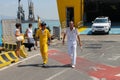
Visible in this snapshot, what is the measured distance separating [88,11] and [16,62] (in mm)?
43986

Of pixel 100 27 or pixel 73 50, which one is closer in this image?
pixel 73 50

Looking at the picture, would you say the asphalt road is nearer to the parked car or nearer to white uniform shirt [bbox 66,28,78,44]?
white uniform shirt [bbox 66,28,78,44]

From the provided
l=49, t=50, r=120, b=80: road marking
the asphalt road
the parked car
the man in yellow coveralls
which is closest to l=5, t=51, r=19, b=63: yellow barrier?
the asphalt road

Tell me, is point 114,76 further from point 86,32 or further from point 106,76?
point 86,32

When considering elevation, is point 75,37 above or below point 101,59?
above

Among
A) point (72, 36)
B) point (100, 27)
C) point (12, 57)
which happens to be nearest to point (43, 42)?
point (72, 36)

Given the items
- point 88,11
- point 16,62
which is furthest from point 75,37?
point 88,11

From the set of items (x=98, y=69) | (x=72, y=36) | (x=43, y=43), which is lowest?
(x=98, y=69)

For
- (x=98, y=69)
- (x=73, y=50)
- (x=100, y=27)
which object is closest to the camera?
(x=98, y=69)

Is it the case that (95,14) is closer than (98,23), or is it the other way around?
(98,23)

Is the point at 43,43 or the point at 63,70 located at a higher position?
the point at 43,43

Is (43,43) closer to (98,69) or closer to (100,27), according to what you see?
(98,69)

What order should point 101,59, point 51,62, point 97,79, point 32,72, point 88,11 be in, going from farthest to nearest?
point 88,11
point 101,59
point 51,62
point 32,72
point 97,79

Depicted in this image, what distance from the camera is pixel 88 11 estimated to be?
59.4 metres
